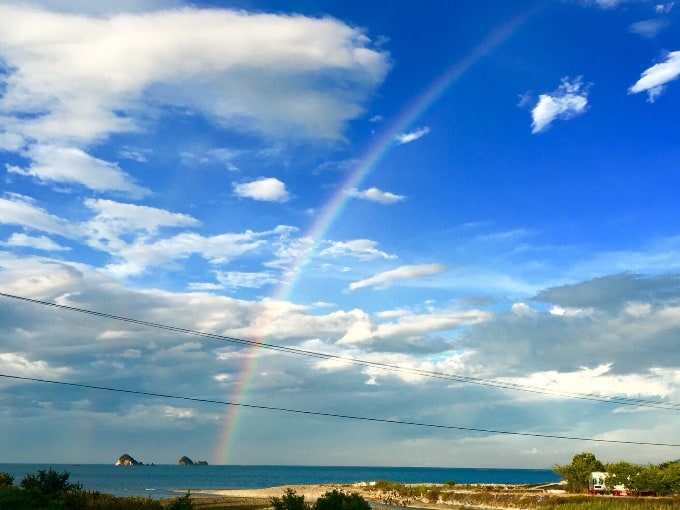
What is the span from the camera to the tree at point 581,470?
10461cm

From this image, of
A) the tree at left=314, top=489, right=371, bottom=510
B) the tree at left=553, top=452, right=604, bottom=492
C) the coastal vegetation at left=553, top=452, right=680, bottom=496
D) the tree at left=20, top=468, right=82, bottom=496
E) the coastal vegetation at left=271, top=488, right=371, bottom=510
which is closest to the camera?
the tree at left=314, top=489, right=371, bottom=510

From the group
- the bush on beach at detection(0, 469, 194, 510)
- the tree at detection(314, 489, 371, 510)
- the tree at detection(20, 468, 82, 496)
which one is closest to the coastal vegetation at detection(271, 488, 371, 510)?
the tree at detection(314, 489, 371, 510)

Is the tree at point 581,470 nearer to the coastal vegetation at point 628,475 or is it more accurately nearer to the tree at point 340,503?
the coastal vegetation at point 628,475

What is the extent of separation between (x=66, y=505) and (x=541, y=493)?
81.2m

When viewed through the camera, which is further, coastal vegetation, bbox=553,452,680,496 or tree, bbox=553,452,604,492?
tree, bbox=553,452,604,492

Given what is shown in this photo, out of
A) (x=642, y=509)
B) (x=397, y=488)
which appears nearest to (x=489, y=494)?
(x=397, y=488)

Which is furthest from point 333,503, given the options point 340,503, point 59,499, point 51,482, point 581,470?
point 581,470

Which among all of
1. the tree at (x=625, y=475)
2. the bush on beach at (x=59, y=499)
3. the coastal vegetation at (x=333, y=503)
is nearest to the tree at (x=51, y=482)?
the bush on beach at (x=59, y=499)

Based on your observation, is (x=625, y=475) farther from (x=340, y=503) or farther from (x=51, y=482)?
(x=51, y=482)

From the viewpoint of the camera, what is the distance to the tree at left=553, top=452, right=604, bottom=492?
104613 millimetres

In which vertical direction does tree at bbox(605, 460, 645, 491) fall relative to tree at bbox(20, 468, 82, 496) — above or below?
below

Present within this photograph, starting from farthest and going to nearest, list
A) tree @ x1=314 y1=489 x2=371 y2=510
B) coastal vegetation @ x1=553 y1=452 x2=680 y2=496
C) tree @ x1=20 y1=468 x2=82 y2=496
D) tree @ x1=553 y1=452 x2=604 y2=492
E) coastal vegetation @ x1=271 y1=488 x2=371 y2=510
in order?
tree @ x1=553 y1=452 x2=604 y2=492, coastal vegetation @ x1=553 y1=452 x2=680 y2=496, tree @ x1=20 y1=468 x2=82 y2=496, coastal vegetation @ x1=271 y1=488 x2=371 y2=510, tree @ x1=314 y1=489 x2=371 y2=510

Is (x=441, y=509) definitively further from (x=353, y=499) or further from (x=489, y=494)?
(x=353, y=499)

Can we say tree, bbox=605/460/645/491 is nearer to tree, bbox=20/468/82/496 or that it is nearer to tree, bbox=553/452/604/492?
tree, bbox=553/452/604/492
